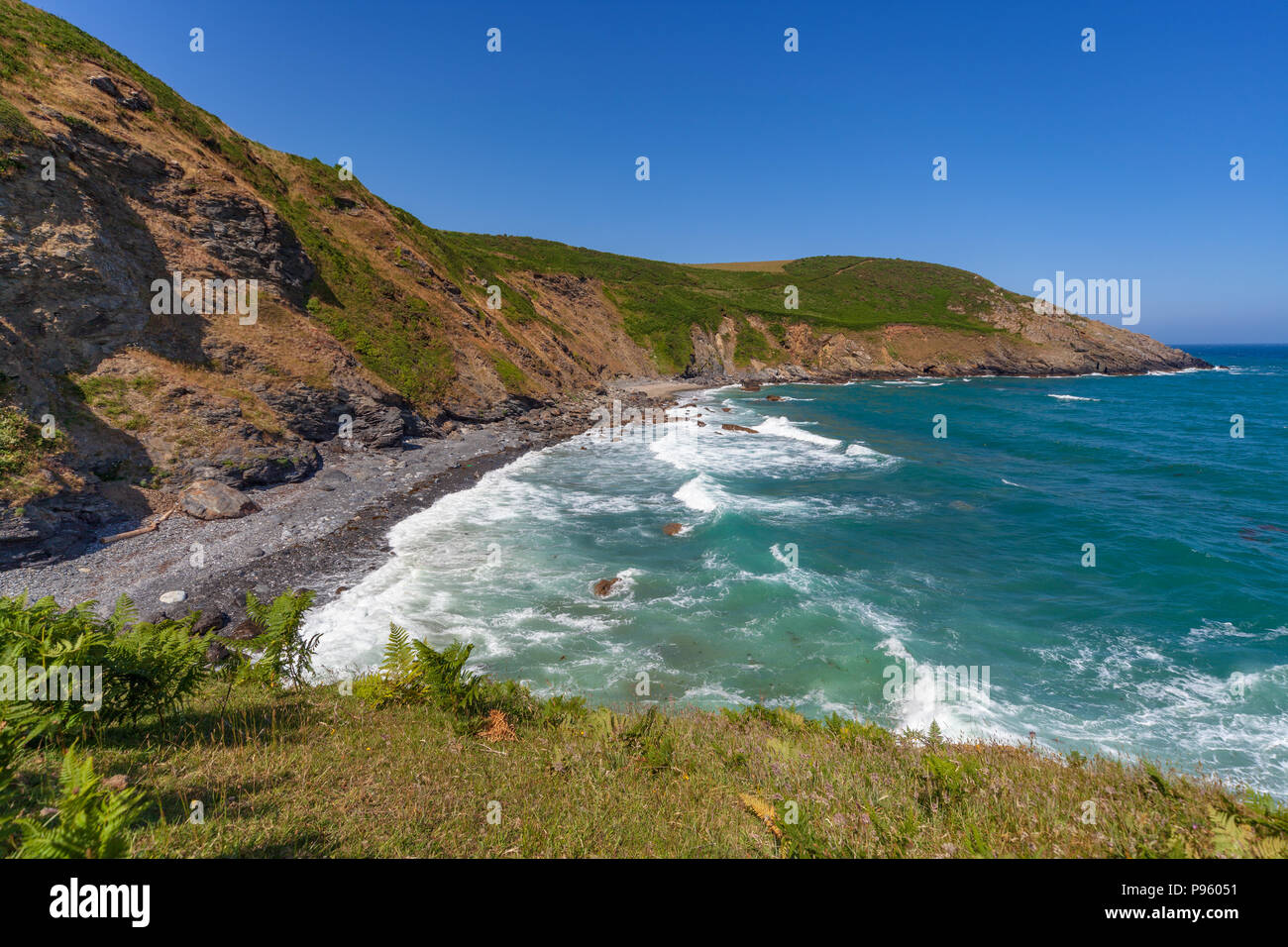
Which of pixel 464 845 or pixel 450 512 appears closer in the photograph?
pixel 464 845

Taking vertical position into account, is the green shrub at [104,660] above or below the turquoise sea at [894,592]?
above

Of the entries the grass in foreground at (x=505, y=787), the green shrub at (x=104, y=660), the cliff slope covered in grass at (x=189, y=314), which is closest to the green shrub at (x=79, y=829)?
the grass in foreground at (x=505, y=787)

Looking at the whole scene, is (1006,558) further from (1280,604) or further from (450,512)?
(450,512)

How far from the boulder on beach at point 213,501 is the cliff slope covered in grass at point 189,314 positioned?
0.93 m

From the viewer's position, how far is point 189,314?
28344 mm

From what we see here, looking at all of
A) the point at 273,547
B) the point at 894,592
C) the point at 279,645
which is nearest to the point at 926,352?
the point at 894,592

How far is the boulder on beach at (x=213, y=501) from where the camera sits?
22.0 m

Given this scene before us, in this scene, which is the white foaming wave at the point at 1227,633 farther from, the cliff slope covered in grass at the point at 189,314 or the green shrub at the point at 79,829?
the cliff slope covered in grass at the point at 189,314

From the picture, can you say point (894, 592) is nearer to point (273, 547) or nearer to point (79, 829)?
point (79, 829)

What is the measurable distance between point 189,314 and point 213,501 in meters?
12.9

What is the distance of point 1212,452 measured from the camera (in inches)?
1603
